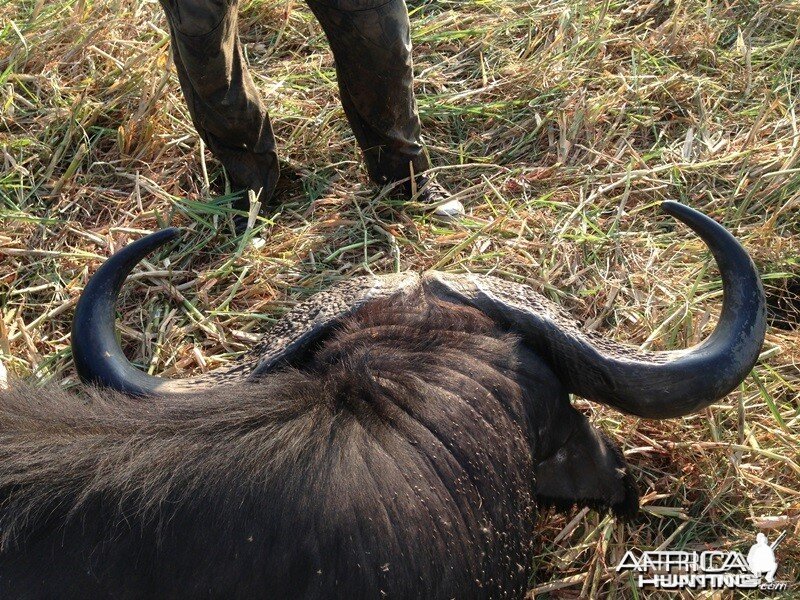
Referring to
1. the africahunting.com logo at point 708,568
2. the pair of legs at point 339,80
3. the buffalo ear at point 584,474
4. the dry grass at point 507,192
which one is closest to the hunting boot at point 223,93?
the pair of legs at point 339,80

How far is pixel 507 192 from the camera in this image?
15.3ft

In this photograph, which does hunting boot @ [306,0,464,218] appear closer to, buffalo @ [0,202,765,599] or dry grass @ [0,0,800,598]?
dry grass @ [0,0,800,598]

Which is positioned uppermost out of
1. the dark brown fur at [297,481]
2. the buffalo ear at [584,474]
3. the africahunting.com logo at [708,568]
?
the dark brown fur at [297,481]

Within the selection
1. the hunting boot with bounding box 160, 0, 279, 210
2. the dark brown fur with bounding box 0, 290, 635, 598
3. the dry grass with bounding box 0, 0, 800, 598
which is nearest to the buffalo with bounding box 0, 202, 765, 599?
the dark brown fur with bounding box 0, 290, 635, 598

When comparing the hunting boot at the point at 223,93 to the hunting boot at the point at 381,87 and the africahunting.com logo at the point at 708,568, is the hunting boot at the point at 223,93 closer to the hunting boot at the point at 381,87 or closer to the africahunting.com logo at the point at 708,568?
the hunting boot at the point at 381,87

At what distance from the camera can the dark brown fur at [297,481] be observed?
6.70ft

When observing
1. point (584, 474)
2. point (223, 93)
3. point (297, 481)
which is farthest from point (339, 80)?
point (297, 481)

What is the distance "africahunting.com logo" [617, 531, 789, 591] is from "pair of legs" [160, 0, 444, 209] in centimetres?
227

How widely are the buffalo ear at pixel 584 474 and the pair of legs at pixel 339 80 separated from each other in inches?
83.5

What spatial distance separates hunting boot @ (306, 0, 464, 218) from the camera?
401cm

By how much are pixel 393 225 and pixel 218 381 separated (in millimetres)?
2079

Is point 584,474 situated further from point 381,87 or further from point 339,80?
point 339,80

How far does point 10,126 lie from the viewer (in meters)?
5.07

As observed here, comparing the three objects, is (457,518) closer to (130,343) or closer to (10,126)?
(130,343)
